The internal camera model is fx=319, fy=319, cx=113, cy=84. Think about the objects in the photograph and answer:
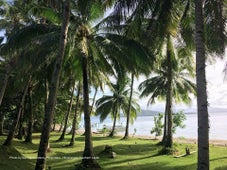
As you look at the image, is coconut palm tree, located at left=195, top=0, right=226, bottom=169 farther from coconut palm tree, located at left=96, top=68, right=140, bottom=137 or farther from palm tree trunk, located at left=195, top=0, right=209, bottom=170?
coconut palm tree, located at left=96, top=68, right=140, bottom=137

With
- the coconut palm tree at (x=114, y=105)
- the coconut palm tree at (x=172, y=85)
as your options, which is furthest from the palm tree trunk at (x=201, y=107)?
the coconut palm tree at (x=114, y=105)

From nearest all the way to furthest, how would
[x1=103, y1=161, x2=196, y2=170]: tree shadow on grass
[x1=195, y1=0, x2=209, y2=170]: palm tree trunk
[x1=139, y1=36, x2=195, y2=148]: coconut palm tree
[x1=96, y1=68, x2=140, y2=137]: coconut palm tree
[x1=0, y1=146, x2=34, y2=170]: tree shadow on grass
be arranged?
[x1=195, y1=0, x2=209, y2=170]: palm tree trunk, [x1=0, y1=146, x2=34, y2=170]: tree shadow on grass, [x1=103, y1=161, x2=196, y2=170]: tree shadow on grass, [x1=139, y1=36, x2=195, y2=148]: coconut palm tree, [x1=96, y1=68, x2=140, y2=137]: coconut palm tree

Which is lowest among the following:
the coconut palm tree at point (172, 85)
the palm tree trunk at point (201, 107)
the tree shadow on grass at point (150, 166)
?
the tree shadow on grass at point (150, 166)

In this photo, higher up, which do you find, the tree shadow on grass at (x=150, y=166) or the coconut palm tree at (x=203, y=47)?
the coconut palm tree at (x=203, y=47)

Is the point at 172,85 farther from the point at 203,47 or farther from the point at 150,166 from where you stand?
the point at 203,47

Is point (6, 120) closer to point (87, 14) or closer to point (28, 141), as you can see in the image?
point (28, 141)

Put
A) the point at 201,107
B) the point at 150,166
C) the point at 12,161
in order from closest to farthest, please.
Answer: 1. the point at 201,107
2. the point at 12,161
3. the point at 150,166

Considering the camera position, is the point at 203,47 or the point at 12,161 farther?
the point at 12,161

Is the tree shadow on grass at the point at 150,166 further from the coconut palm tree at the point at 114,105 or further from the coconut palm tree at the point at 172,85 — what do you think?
the coconut palm tree at the point at 114,105

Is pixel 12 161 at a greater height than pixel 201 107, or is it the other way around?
pixel 201 107

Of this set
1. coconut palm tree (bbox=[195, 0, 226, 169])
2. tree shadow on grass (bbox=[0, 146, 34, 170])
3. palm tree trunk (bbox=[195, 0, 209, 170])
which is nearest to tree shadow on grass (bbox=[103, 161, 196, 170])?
tree shadow on grass (bbox=[0, 146, 34, 170])

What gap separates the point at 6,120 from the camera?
4031 centimetres

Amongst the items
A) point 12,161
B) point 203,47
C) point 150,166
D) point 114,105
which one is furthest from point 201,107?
point 114,105

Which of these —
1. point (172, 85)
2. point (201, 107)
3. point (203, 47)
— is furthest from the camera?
point (172, 85)
